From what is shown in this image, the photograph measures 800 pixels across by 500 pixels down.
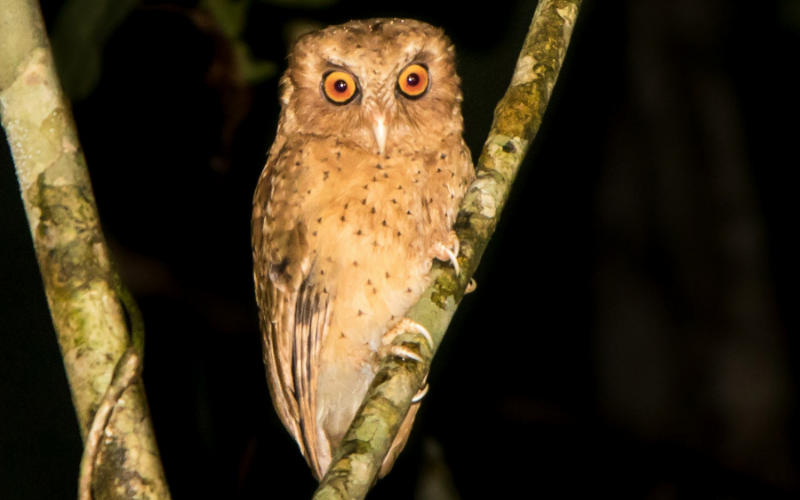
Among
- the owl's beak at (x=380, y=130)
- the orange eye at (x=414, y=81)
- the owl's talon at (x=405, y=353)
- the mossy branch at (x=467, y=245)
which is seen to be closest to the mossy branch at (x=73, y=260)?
the mossy branch at (x=467, y=245)

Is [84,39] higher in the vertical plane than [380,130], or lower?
higher

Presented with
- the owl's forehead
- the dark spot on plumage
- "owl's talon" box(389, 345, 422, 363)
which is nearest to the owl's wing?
the dark spot on plumage

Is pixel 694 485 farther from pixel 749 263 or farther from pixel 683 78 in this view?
pixel 683 78

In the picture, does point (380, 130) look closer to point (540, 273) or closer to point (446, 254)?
point (446, 254)

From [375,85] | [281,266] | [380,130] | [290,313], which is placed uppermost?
[375,85]

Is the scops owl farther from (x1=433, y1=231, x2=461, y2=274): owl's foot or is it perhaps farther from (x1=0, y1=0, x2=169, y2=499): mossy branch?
(x1=0, y1=0, x2=169, y2=499): mossy branch

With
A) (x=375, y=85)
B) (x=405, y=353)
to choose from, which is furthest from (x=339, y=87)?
(x=405, y=353)
